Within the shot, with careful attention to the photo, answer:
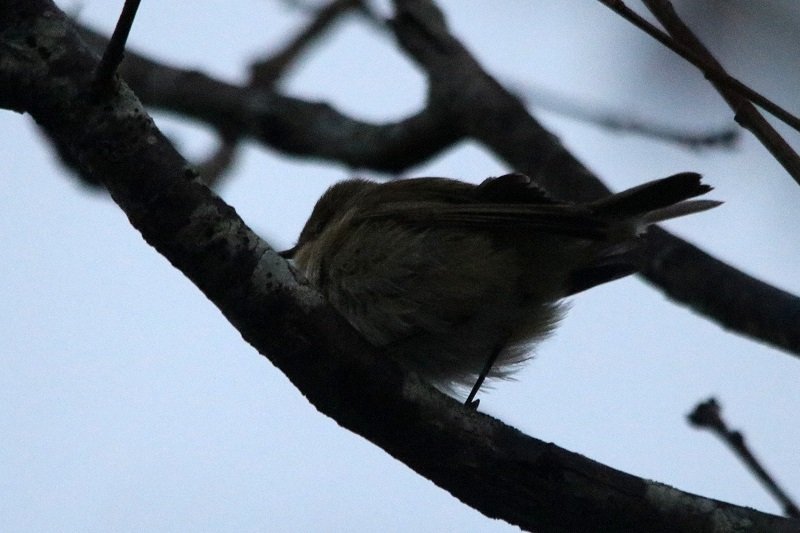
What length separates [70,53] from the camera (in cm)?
290

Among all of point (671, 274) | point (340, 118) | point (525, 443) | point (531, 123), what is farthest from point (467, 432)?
point (340, 118)

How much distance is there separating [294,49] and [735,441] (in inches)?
200

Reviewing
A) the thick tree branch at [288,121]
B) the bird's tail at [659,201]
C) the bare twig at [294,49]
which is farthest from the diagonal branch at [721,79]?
the bare twig at [294,49]

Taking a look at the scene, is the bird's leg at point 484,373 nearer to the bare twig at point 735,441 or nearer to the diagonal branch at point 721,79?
the bare twig at point 735,441

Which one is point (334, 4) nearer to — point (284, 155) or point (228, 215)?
point (284, 155)

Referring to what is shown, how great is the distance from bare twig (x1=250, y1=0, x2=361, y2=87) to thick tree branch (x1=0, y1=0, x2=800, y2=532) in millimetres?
4343

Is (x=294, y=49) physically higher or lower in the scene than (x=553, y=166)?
higher

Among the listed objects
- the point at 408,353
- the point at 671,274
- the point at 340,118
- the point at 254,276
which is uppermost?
the point at 340,118

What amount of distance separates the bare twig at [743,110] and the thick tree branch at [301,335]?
1.04 meters

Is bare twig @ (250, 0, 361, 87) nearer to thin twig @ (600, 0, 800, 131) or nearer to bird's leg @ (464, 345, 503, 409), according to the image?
bird's leg @ (464, 345, 503, 409)

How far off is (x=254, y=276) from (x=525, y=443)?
92 centimetres

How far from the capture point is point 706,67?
2.54 metres

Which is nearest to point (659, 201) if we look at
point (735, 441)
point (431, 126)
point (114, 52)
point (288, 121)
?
point (735, 441)

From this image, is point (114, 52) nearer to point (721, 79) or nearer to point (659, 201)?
point (721, 79)
